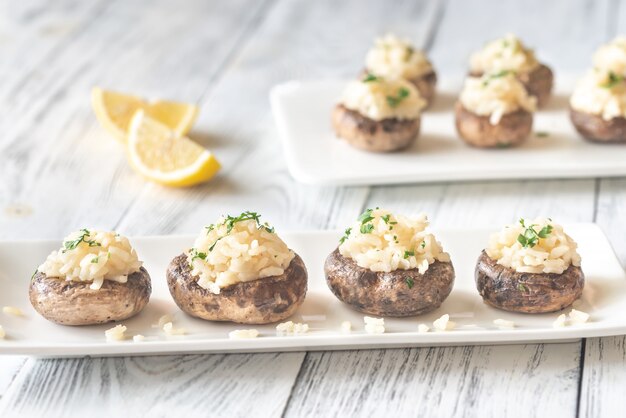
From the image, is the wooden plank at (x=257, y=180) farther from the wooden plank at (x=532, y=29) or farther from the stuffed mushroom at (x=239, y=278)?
the wooden plank at (x=532, y=29)

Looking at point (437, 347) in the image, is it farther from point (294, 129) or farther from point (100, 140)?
point (100, 140)

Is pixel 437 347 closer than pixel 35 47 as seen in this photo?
Yes

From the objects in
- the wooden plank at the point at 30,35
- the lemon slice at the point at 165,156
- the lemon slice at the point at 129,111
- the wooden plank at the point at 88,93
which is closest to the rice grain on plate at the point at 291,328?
the wooden plank at the point at 88,93

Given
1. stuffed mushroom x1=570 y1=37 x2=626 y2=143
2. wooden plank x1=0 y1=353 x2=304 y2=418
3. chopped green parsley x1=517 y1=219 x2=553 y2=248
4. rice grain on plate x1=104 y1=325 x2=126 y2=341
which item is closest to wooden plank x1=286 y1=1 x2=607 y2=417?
wooden plank x1=0 y1=353 x2=304 y2=418

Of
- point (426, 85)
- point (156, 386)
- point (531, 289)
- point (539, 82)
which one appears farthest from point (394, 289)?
point (539, 82)

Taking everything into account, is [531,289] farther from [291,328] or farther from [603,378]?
[291,328]

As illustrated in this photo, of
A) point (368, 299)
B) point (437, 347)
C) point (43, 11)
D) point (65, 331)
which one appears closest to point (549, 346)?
point (437, 347)
